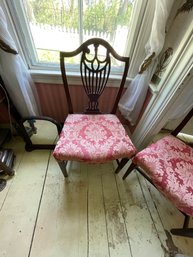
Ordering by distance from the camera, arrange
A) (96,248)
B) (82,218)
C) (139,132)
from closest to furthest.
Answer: (96,248), (82,218), (139,132)

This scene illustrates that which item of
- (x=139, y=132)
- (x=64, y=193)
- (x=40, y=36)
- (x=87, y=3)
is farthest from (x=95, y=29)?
(x=64, y=193)

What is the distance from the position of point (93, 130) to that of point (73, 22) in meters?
0.79

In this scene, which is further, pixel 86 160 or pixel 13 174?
pixel 13 174

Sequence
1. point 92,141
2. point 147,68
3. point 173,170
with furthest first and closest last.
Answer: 1. point 147,68
2. point 92,141
3. point 173,170

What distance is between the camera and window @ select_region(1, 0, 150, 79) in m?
0.95

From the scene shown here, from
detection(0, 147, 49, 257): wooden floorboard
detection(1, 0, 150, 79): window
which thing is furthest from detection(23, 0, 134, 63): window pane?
detection(0, 147, 49, 257): wooden floorboard

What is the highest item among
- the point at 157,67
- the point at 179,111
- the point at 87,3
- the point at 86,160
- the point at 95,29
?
the point at 87,3

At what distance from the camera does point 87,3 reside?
0.95 m

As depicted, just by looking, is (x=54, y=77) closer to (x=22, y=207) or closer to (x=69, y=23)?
(x=69, y=23)

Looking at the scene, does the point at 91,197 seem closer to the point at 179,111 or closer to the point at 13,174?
the point at 13,174

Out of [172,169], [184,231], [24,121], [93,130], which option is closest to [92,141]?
[93,130]

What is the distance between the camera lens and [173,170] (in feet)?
2.75

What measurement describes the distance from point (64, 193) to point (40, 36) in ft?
4.00

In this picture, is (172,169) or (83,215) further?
(83,215)
